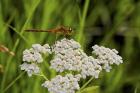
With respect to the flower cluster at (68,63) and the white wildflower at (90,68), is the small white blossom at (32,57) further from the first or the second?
the white wildflower at (90,68)

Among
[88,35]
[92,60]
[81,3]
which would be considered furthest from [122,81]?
[92,60]

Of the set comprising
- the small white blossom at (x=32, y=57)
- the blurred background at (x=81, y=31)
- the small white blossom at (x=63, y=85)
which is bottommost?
the small white blossom at (x=63, y=85)

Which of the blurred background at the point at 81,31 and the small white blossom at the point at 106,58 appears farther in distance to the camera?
the blurred background at the point at 81,31

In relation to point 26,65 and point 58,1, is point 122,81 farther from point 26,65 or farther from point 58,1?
point 26,65

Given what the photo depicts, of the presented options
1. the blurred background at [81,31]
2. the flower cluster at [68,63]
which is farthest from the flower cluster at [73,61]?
the blurred background at [81,31]

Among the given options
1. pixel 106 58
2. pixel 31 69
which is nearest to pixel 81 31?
pixel 106 58

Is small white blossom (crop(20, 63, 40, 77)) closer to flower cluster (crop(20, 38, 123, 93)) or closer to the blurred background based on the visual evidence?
flower cluster (crop(20, 38, 123, 93))

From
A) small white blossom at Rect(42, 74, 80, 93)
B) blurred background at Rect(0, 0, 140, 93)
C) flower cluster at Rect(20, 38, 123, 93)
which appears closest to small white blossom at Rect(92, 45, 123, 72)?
flower cluster at Rect(20, 38, 123, 93)
